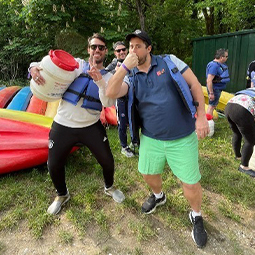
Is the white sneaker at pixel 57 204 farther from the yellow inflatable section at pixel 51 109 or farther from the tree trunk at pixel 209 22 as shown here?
the tree trunk at pixel 209 22

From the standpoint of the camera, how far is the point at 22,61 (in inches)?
432

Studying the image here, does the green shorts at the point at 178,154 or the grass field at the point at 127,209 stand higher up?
the green shorts at the point at 178,154

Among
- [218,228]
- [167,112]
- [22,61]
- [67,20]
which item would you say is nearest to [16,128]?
[167,112]

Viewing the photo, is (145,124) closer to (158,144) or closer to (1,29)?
(158,144)

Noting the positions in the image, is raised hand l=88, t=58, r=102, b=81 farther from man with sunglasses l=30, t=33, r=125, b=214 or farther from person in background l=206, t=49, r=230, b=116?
person in background l=206, t=49, r=230, b=116

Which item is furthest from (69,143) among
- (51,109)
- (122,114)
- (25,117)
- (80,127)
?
(51,109)

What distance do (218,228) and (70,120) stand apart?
199 cm

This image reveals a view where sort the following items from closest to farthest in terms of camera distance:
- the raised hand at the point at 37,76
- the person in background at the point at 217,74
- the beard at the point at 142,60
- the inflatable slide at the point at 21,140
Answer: the beard at the point at 142,60 < the raised hand at the point at 37,76 < the inflatable slide at the point at 21,140 < the person in background at the point at 217,74

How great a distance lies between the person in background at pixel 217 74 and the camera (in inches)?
211

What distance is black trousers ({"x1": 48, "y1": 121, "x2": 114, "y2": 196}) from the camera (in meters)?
2.50

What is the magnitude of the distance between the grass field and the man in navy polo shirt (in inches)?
12.3

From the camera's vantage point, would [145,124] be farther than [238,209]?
No

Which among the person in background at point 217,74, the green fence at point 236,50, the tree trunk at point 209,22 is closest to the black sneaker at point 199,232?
the person in background at point 217,74

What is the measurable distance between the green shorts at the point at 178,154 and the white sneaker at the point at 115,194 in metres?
0.81
